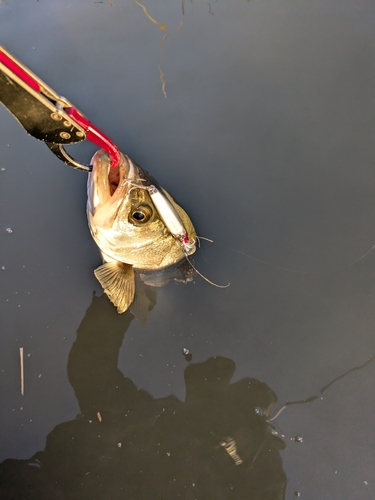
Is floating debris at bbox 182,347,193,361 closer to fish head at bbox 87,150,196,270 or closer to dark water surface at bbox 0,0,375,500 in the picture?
dark water surface at bbox 0,0,375,500

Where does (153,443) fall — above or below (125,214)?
below

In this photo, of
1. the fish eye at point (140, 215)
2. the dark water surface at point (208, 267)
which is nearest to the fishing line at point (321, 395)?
the dark water surface at point (208, 267)

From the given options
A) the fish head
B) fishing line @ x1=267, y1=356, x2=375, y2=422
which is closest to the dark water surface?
fishing line @ x1=267, y1=356, x2=375, y2=422

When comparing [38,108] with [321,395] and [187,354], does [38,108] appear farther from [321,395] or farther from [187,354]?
[321,395]

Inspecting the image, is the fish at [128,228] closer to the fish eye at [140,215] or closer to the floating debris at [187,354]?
the fish eye at [140,215]

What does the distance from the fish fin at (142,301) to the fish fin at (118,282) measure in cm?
8

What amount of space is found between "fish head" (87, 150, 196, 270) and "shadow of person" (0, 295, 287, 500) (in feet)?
2.60

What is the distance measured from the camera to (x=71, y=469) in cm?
208

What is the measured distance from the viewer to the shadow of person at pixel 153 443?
81.5 inches

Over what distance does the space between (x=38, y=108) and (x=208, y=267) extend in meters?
1.65

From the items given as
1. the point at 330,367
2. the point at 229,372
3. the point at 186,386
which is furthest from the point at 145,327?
the point at 330,367

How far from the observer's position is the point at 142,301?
8.02ft

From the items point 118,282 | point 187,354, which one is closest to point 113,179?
point 118,282

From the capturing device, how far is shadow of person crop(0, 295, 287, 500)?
2070mm
